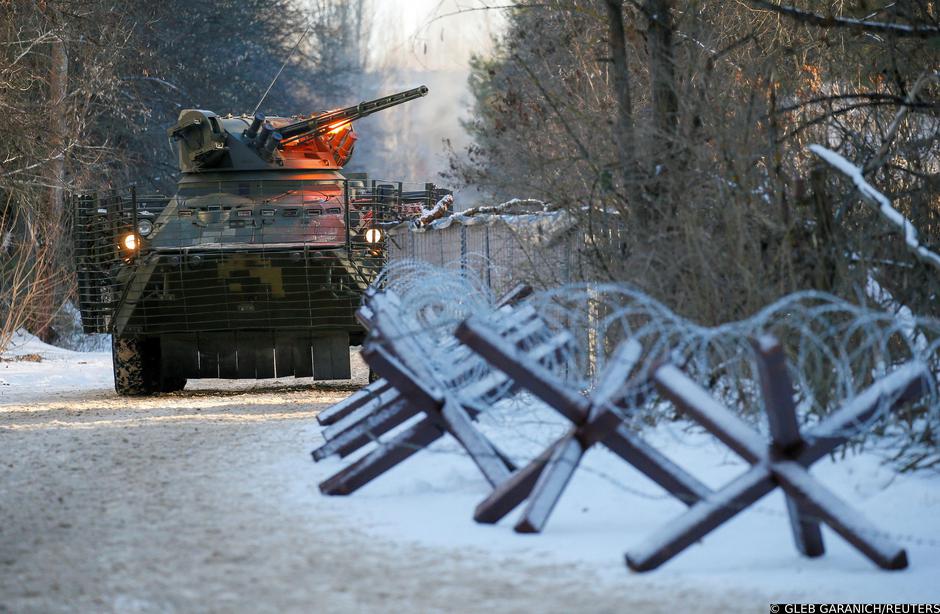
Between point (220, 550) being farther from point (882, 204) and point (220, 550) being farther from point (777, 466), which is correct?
point (882, 204)

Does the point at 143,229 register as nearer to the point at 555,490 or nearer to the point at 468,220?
the point at 468,220

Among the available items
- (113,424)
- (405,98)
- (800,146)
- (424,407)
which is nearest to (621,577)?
(424,407)

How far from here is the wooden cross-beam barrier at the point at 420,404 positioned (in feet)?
22.0

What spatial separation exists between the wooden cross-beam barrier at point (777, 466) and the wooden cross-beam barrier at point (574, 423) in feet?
1.35

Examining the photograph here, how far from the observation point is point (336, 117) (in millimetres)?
16547

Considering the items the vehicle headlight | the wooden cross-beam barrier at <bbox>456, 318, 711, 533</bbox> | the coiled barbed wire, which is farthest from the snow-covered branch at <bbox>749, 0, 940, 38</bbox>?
the vehicle headlight

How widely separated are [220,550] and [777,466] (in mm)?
2226

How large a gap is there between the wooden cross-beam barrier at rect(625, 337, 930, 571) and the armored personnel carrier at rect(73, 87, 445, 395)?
9259 millimetres

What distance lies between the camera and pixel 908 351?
322 inches

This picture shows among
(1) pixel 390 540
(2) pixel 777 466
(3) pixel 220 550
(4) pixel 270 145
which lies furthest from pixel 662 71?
(4) pixel 270 145

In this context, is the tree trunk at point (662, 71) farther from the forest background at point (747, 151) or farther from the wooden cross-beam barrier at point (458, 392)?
the wooden cross-beam barrier at point (458, 392)

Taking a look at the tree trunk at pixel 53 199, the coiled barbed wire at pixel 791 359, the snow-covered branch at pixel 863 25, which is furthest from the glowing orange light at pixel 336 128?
the snow-covered branch at pixel 863 25

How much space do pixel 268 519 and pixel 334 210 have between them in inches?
345

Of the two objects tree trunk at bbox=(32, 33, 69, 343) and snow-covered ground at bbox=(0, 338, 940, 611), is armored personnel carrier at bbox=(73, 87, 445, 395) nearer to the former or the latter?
snow-covered ground at bbox=(0, 338, 940, 611)
